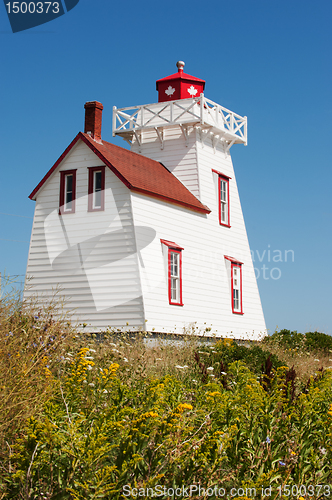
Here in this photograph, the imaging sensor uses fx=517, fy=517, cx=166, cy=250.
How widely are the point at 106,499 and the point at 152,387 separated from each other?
1425 mm

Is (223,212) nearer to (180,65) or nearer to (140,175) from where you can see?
(140,175)

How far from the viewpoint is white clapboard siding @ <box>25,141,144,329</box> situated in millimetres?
17359

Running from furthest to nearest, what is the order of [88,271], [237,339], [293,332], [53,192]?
[293,332] < [237,339] < [53,192] < [88,271]

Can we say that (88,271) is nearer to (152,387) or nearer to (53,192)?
(53,192)

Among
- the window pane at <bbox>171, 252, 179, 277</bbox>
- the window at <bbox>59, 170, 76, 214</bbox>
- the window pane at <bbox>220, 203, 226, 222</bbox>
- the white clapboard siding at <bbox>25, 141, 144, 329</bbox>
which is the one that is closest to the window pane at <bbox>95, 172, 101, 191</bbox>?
the white clapboard siding at <bbox>25, 141, 144, 329</bbox>

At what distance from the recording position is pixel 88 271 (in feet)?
59.2

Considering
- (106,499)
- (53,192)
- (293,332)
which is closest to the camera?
(106,499)

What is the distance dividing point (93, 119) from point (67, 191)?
309 centimetres

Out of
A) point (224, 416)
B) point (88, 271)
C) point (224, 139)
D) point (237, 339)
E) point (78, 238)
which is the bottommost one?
point (224, 416)

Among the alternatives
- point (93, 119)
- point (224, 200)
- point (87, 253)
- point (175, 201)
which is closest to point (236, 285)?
point (224, 200)

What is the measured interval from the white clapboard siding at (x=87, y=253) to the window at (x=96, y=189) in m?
0.18

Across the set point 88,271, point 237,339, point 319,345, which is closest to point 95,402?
point 88,271

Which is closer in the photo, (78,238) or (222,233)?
(78,238)

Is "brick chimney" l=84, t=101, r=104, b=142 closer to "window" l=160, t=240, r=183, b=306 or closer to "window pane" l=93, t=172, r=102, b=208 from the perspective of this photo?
"window pane" l=93, t=172, r=102, b=208
